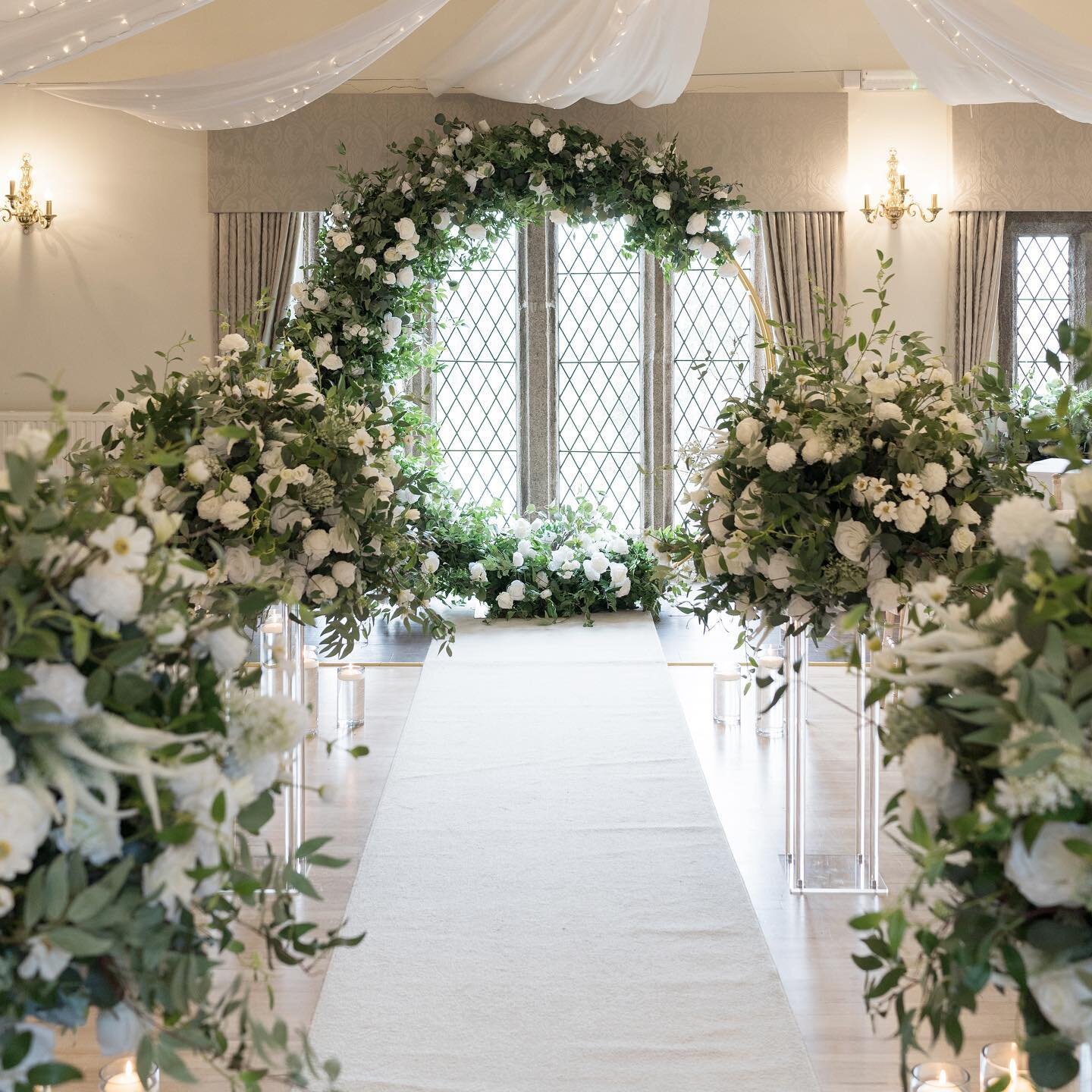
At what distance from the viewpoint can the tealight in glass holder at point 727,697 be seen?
17.7 feet

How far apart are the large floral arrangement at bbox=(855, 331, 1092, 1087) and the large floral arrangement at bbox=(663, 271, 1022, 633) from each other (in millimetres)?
1409

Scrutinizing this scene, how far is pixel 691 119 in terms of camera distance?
755 centimetres

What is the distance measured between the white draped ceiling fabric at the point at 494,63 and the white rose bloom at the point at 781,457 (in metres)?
3.30

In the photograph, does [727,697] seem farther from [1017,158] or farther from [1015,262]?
[1017,158]

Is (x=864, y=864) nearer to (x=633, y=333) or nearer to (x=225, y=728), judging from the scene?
(x=225, y=728)

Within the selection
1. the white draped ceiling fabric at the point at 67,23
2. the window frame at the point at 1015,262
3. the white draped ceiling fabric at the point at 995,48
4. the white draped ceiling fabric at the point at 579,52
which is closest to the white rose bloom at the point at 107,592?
the white draped ceiling fabric at the point at 67,23

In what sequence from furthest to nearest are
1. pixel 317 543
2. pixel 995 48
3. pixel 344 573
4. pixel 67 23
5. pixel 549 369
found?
pixel 549 369 < pixel 995 48 < pixel 67 23 < pixel 344 573 < pixel 317 543

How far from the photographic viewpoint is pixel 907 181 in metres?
7.58

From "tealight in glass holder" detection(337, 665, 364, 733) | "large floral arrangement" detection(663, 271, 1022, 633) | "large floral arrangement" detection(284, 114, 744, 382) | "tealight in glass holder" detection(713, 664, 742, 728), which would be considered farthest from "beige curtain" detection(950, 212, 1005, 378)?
"large floral arrangement" detection(663, 271, 1022, 633)

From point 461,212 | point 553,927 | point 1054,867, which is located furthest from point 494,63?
point 1054,867

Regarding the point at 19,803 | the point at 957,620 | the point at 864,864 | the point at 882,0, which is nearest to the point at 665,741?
the point at 864,864

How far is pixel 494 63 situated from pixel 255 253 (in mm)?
1989

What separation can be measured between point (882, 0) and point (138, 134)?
442 centimetres

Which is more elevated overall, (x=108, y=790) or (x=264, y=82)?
(x=264, y=82)
